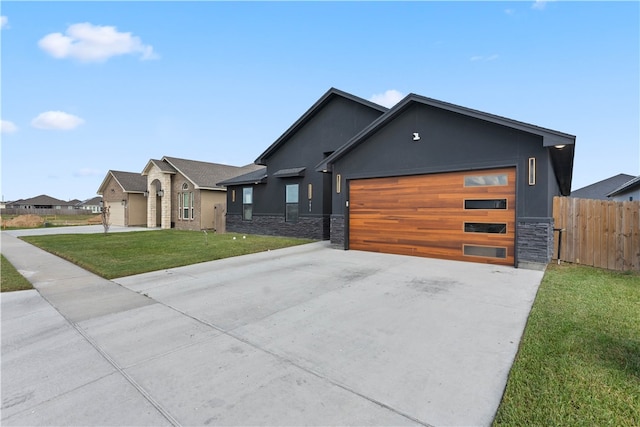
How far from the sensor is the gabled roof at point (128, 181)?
26.3 meters

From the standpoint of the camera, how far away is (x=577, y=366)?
2697 mm

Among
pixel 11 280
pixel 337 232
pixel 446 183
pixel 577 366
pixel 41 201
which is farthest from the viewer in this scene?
pixel 41 201

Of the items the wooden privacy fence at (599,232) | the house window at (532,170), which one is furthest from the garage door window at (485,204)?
the wooden privacy fence at (599,232)

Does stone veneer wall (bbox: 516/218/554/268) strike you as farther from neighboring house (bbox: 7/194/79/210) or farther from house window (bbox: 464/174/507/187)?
neighboring house (bbox: 7/194/79/210)

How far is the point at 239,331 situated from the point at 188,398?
1.34 meters

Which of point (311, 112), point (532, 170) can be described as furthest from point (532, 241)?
point (311, 112)

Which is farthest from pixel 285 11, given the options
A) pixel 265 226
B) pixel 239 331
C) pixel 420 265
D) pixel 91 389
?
pixel 91 389

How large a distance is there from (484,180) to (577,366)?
602 centimetres

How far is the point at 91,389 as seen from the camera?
2.49 m

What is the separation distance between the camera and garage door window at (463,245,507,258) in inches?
300

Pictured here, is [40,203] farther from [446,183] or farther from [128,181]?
[446,183]

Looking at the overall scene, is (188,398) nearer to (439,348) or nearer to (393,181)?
(439,348)

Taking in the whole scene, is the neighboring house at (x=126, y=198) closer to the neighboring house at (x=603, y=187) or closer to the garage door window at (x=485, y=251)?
the garage door window at (x=485, y=251)

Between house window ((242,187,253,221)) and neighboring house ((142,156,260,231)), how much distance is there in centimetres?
241
